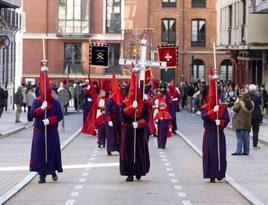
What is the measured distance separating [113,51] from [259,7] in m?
35.9

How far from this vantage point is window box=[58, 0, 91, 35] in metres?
76.4

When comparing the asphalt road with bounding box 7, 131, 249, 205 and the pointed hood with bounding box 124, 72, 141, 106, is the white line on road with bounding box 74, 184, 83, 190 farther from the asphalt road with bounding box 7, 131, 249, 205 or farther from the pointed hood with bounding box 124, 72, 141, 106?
the pointed hood with bounding box 124, 72, 141, 106

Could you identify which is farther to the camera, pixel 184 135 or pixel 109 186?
pixel 184 135

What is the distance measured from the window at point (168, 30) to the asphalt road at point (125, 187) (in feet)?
180

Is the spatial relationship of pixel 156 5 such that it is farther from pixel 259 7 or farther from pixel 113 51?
pixel 259 7

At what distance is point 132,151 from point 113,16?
5925 cm

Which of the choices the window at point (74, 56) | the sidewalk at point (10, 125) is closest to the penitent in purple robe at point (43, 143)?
the sidewalk at point (10, 125)

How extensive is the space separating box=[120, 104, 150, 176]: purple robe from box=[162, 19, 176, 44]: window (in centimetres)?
5963

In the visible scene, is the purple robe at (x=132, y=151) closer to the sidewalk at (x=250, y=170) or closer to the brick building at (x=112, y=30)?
the sidewalk at (x=250, y=170)

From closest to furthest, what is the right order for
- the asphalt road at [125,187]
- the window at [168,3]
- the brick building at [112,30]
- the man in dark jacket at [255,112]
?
the asphalt road at [125,187] → the man in dark jacket at [255,112] → the brick building at [112,30] → the window at [168,3]

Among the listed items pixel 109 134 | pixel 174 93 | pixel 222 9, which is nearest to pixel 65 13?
pixel 222 9

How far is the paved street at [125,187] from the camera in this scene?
15.2m

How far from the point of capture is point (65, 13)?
76875mm

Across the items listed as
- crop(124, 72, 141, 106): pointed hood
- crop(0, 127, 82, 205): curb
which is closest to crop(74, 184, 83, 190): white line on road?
crop(0, 127, 82, 205): curb
